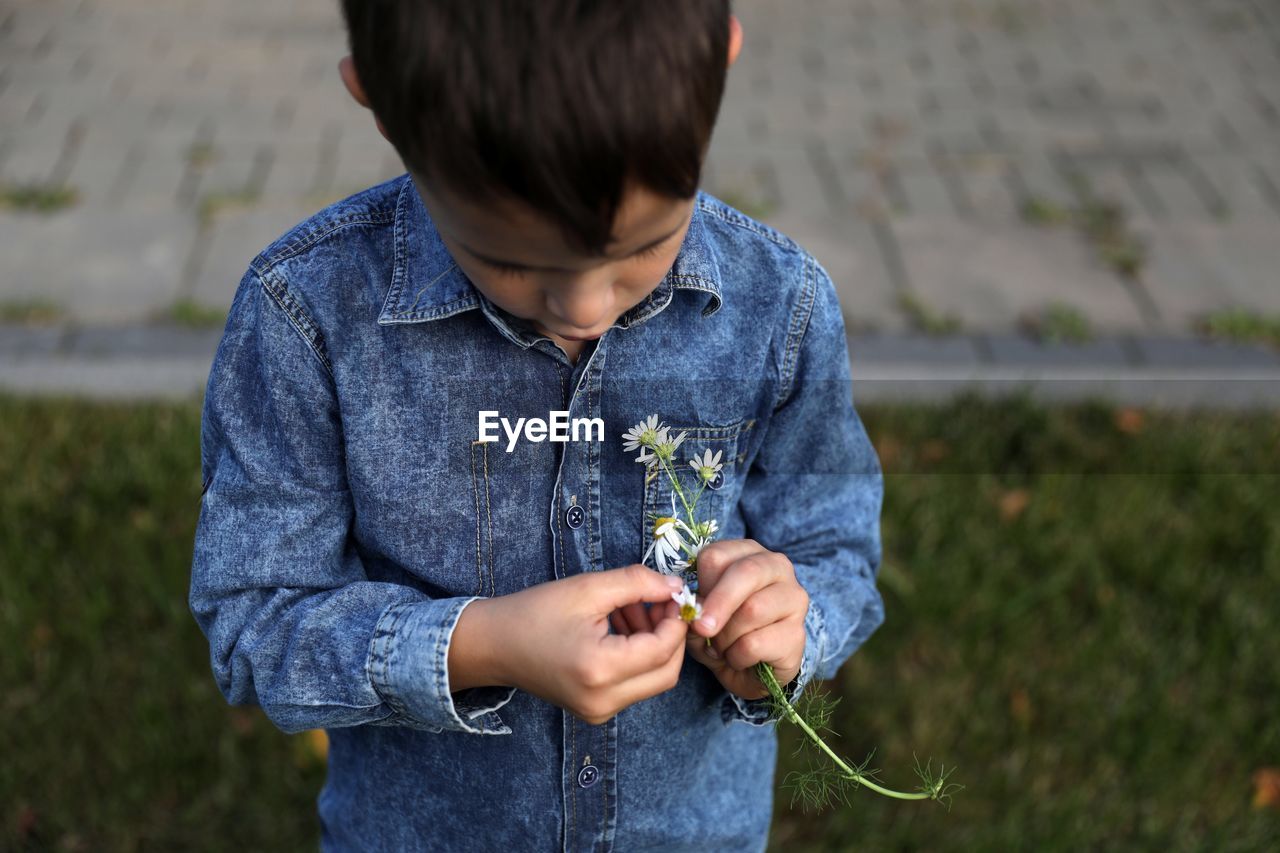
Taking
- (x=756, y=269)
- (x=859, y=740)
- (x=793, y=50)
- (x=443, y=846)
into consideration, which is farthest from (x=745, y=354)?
(x=793, y=50)

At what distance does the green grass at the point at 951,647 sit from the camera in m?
2.45

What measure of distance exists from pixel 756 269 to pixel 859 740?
1.51 meters

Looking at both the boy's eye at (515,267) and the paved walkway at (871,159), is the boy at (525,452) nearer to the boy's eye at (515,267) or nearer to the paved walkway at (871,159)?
the boy's eye at (515,267)

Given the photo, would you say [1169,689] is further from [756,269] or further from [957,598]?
[756,269]

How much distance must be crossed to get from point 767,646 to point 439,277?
19.7 inches

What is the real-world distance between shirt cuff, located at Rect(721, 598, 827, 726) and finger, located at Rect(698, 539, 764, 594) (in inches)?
6.7

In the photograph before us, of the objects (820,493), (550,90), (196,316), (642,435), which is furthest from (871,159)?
(550,90)

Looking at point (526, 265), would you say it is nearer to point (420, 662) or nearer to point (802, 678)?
point (420, 662)

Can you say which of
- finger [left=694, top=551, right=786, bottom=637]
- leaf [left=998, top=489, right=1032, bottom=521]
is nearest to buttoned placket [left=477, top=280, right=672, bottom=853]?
finger [left=694, top=551, right=786, bottom=637]

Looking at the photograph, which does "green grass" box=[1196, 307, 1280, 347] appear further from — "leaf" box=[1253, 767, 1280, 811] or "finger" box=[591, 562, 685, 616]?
"finger" box=[591, 562, 685, 616]

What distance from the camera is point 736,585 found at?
1178 millimetres

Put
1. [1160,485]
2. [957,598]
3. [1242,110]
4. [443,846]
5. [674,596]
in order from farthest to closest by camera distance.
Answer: [1242,110]
[1160,485]
[957,598]
[443,846]
[674,596]

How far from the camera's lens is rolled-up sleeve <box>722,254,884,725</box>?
1.40 metres

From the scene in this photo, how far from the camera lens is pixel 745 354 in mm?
1354
